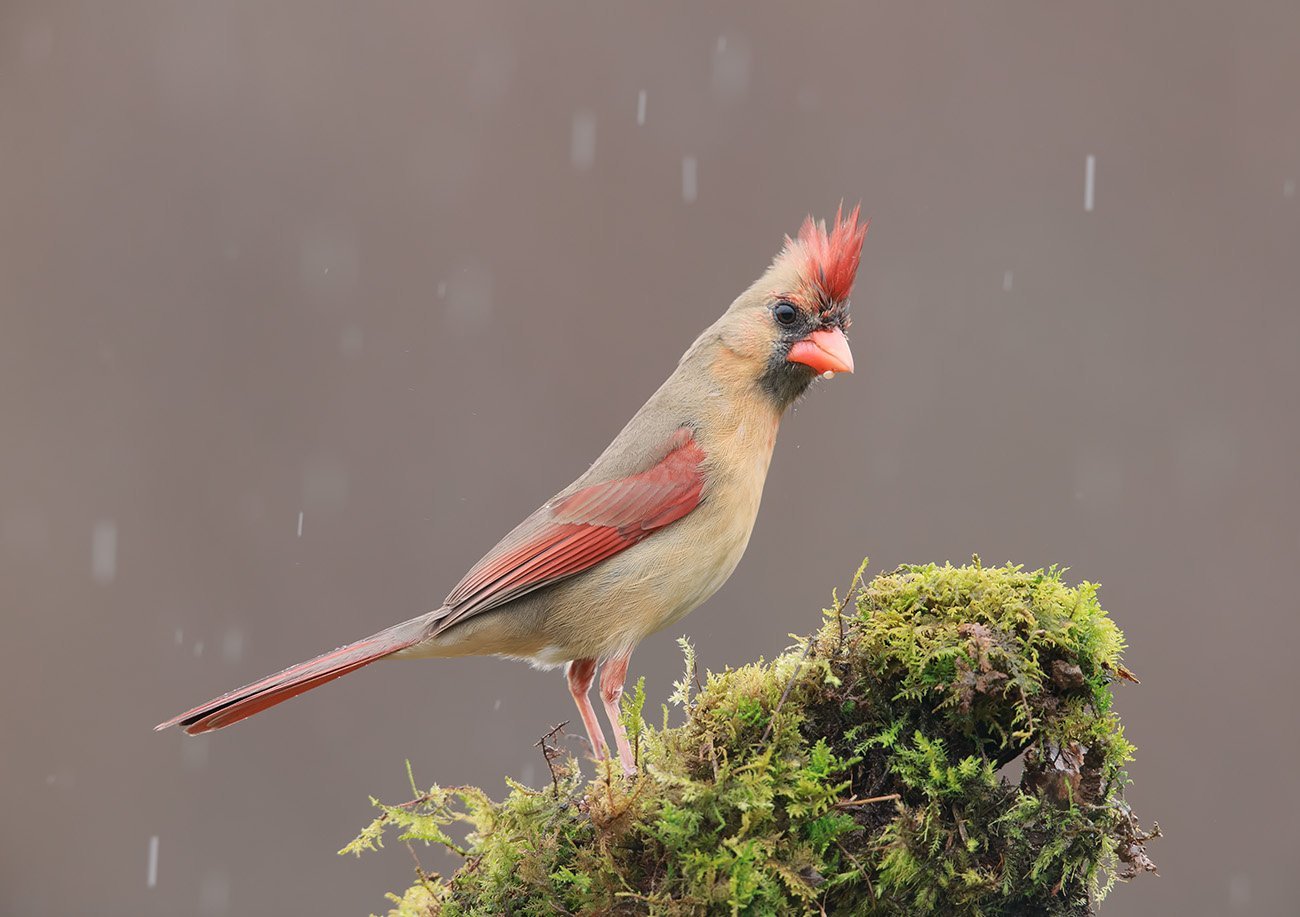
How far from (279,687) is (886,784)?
5.00 feet

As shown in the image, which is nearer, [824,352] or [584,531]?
[584,531]

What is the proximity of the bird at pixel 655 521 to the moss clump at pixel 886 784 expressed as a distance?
87cm

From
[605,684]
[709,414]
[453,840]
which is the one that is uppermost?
[709,414]

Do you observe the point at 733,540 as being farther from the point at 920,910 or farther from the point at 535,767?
the point at 535,767

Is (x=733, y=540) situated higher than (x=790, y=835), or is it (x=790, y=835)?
(x=733, y=540)

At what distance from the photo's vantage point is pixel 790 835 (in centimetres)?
232

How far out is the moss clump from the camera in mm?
2279

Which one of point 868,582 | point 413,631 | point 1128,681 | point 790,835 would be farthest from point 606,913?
point 413,631

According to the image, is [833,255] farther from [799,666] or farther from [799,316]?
[799,666]

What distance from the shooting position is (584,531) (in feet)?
11.6

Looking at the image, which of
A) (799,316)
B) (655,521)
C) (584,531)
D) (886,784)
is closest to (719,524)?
(655,521)

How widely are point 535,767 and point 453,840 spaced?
14.3 ft

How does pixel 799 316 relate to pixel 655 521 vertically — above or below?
above

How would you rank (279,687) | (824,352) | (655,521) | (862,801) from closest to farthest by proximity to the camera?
(862,801) → (279,687) → (655,521) → (824,352)
